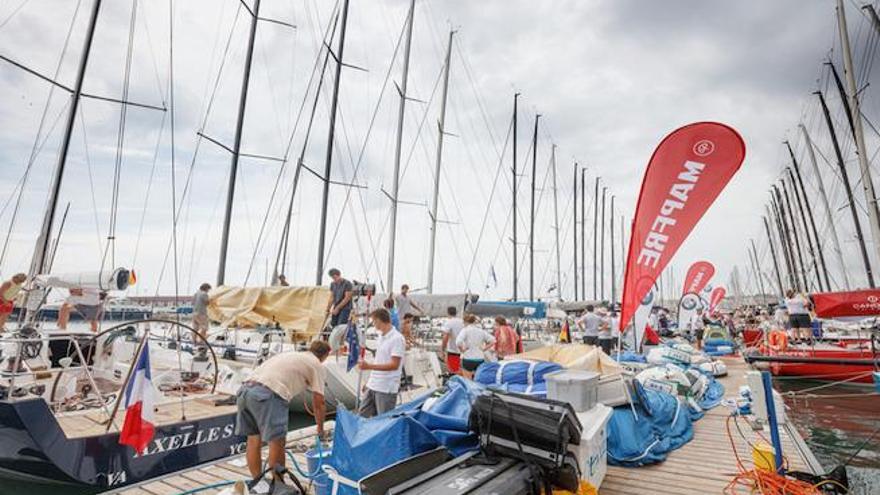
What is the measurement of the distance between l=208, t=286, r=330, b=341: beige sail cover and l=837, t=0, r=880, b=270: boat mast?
16462 millimetres

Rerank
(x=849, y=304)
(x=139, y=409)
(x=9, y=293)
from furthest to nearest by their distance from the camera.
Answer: (x=849, y=304), (x=9, y=293), (x=139, y=409)

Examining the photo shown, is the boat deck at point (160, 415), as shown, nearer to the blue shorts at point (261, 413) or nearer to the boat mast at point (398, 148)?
the blue shorts at point (261, 413)

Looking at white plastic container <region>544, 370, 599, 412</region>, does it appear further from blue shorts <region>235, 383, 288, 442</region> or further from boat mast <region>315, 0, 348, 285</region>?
boat mast <region>315, 0, 348, 285</region>

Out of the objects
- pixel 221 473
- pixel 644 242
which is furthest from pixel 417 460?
pixel 644 242

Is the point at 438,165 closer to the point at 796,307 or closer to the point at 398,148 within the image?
the point at 398,148

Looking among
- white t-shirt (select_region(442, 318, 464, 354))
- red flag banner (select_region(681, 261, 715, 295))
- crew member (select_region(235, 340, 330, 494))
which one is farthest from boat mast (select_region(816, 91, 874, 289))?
crew member (select_region(235, 340, 330, 494))

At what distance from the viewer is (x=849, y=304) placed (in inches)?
→ 508

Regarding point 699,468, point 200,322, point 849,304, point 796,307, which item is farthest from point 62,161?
point 796,307

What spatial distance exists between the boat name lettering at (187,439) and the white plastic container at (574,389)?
4.69m

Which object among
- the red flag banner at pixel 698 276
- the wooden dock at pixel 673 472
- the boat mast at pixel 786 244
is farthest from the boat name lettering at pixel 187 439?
the boat mast at pixel 786 244

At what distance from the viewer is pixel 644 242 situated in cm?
730

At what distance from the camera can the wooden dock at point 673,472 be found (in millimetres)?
4457

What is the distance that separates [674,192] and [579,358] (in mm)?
2969

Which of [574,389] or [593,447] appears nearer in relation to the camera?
[593,447]
